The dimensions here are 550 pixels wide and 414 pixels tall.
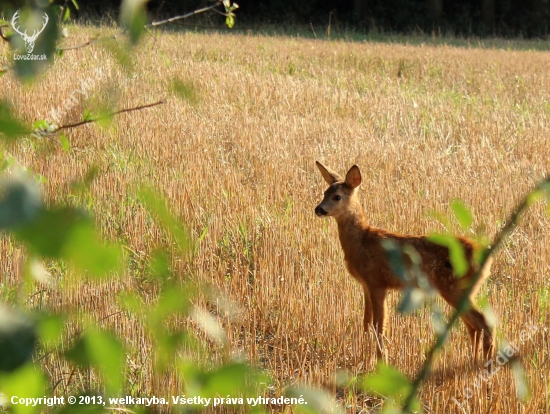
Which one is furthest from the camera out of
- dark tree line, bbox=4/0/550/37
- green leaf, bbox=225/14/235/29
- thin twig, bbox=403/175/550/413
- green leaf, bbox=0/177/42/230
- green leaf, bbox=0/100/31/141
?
dark tree line, bbox=4/0/550/37

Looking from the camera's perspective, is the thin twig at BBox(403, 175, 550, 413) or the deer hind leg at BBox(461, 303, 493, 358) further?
the deer hind leg at BBox(461, 303, 493, 358)

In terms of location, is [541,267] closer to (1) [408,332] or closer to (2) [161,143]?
(1) [408,332]

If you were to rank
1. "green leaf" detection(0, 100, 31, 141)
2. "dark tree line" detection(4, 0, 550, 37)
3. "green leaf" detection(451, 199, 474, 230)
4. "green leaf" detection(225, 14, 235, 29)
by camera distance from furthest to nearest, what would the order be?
"dark tree line" detection(4, 0, 550, 37)
"green leaf" detection(225, 14, 235, 29)
"green leaf" detection(451, 199, 474, 230)
"green leaf" detection(0, 100, 31, 141)

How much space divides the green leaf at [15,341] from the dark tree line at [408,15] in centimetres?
3470

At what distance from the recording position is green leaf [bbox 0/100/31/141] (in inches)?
26.4

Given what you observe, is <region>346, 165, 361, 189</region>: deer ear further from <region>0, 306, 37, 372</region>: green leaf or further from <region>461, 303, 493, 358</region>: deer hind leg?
<region>0, 306, 37, 372</region>: green leaf

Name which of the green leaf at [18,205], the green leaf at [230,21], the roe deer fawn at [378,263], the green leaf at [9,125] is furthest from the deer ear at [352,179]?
the green leaf at [18,205]

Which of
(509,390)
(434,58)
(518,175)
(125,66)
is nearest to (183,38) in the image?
(434,58)

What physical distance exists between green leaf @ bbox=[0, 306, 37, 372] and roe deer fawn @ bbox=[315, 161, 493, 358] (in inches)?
119

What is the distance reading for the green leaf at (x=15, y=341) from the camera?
1.95 ft

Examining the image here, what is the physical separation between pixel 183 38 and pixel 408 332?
17459mm

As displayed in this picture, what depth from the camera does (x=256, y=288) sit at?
4680mm

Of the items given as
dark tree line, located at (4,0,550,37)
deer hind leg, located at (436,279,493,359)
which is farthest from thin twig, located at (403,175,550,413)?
dark tree line, located at (4,0,550,37)

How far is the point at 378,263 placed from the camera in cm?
427
